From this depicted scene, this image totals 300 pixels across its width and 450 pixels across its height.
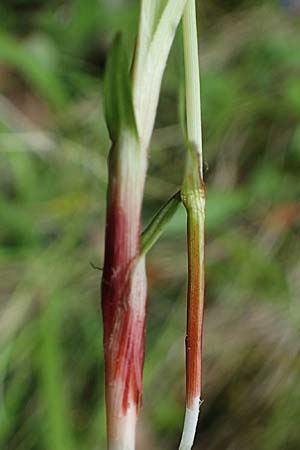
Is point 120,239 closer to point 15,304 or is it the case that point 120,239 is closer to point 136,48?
point 136,48

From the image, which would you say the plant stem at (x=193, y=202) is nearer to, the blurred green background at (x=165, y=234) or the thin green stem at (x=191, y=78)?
the thin green stem at (x=191, y=78)

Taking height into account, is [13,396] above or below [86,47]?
below

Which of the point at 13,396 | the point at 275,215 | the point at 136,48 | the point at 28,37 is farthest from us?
the point at 28,37

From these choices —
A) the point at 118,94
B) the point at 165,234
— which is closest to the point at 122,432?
the point at 118,94

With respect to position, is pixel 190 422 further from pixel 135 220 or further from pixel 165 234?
pixel 165 234

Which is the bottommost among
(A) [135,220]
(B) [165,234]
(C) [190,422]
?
(C) [190,422]

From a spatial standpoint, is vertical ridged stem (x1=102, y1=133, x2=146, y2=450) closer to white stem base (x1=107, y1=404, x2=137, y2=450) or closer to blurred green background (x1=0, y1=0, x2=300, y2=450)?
white stem base (x1=107, y1=404, x2=137, y2=450)

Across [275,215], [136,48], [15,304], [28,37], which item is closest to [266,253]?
[275,215]
